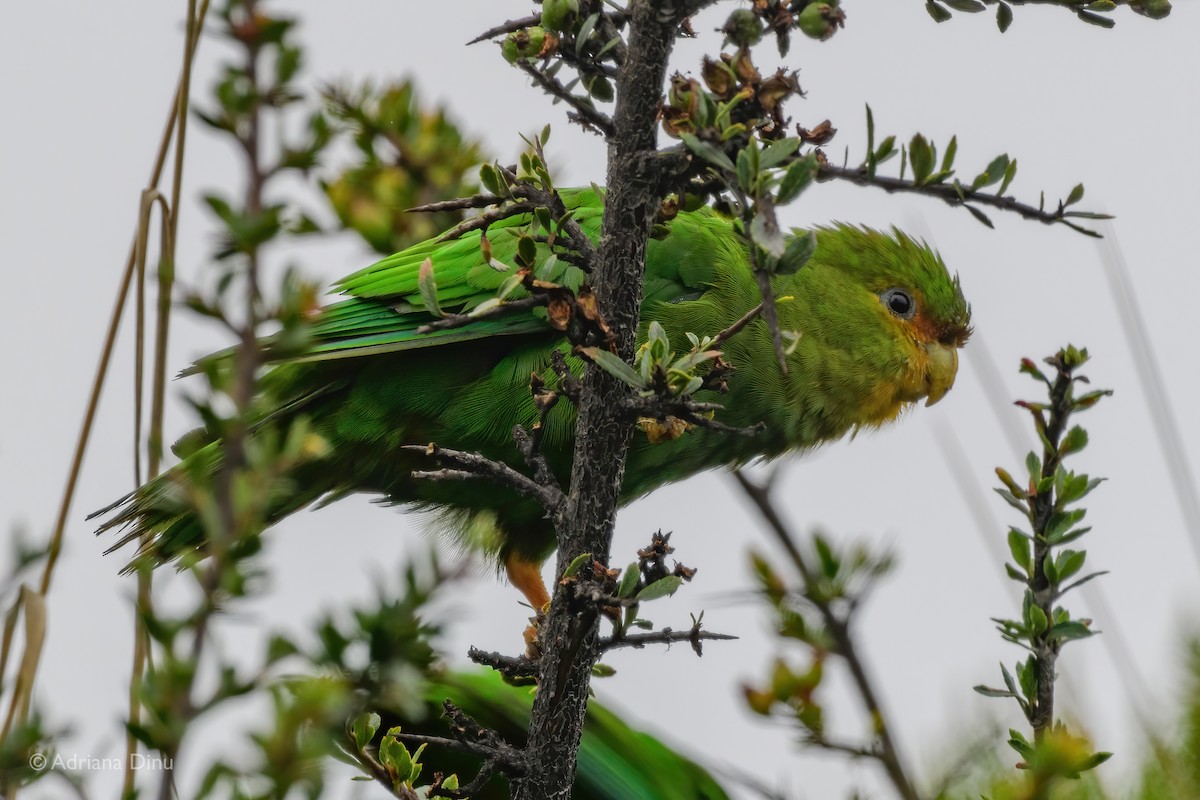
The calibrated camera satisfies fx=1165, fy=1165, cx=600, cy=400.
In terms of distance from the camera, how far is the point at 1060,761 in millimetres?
1463

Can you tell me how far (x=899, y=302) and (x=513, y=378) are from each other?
1760mm

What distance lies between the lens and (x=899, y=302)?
4508 millimetres

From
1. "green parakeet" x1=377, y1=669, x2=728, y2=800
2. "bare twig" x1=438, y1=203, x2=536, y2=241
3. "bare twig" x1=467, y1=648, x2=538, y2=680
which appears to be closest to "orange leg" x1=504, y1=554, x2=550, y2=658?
"green parakeet" x1=377, y1=669, x2=728, y2=800

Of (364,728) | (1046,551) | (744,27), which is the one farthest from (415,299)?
(1046,551)

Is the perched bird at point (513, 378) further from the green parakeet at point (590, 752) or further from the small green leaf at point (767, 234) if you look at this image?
the small green leaf at point (767, 234)

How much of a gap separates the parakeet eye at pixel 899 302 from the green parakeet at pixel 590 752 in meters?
1.94

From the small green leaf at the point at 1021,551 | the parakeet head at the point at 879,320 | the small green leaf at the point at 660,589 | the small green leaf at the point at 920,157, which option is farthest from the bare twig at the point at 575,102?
the parakeet head at the point at 879,320

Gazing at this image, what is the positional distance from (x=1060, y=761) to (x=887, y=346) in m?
3.02

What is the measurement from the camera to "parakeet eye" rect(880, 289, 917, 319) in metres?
4.48

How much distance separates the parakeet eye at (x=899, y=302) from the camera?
448cm

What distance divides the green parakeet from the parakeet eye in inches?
76.4

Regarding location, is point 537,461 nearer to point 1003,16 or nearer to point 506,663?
point 506,663

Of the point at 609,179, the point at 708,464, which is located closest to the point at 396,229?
the point at 708,464

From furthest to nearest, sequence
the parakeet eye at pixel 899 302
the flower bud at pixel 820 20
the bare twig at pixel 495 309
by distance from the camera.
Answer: the parakeet eye at pixel 899 302, the bare twig at pixel 495 309, the flower bud at pixel 820 20
